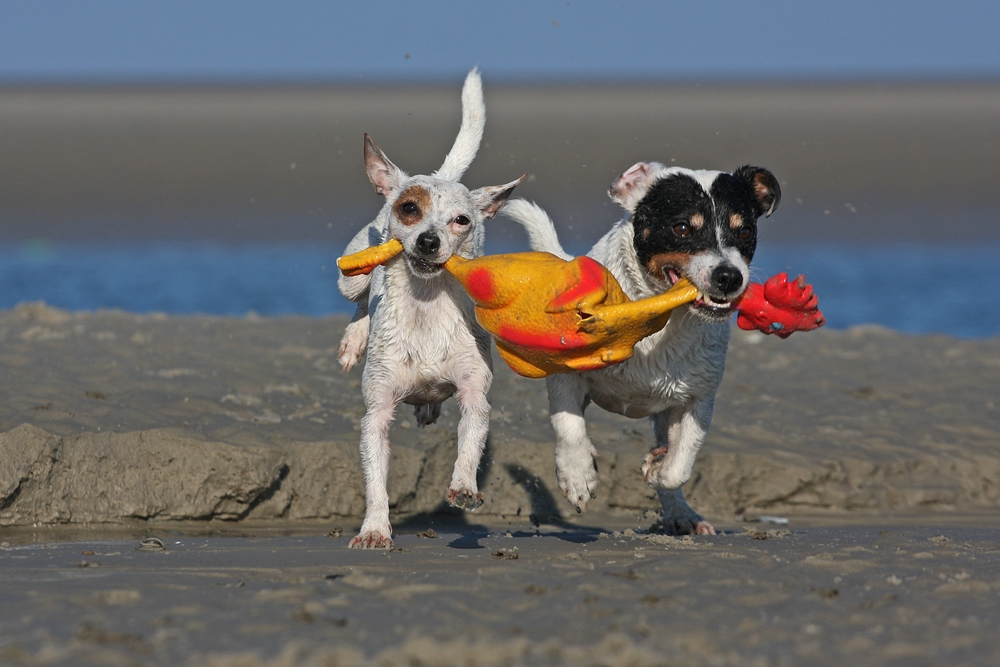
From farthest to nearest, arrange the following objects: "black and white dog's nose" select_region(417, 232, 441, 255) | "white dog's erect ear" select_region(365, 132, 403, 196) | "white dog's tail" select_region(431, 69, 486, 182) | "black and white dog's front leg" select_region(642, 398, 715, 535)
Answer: "white dog's tail" select_region(431, 69, 486, 182), "white dog's erect ear" select_region(365, 132, 403, 196), "black and white dog's front leg" select_region(642, 398, 715, 535), "black and white dog's nose" select_region(417, 232, 441, 255)

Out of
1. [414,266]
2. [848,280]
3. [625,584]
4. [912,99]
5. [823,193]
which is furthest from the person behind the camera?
[912,99]

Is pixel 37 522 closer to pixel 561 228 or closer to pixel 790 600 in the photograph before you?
pixel 790 600

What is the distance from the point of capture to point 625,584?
4.33 meters

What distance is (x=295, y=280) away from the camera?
712 inches

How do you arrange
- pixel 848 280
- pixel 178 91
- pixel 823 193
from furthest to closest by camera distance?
1. pixel 178 91
2. pixel 823 193
3. pixel 848 280

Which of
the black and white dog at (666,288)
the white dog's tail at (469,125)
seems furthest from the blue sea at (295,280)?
the black and white dog at (666,288)

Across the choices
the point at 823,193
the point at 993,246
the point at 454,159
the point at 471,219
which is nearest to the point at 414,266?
the point at 471,219

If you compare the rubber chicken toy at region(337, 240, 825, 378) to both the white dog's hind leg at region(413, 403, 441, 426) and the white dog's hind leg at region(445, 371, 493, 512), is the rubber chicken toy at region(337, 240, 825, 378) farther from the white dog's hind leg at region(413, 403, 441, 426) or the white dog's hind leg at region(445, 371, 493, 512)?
the white dog's hind leg at region(413, 403, 441, 426)

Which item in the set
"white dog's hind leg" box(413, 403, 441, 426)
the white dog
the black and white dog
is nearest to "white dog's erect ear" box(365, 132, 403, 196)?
the white dog

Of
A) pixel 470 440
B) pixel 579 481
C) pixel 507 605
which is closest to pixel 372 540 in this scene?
pixel 470 440

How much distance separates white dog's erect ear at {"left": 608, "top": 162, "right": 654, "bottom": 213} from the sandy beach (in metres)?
1.66

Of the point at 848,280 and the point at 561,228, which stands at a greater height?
the point at 561,228

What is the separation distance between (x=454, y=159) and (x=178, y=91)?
179 ft

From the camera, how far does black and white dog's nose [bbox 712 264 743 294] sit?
516 cm
